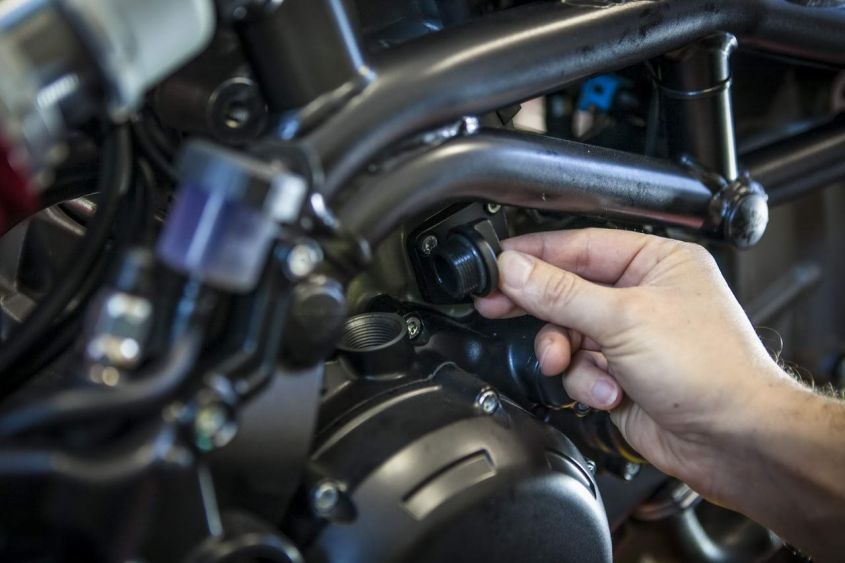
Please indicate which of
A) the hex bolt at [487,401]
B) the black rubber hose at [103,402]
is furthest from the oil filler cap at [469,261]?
the black rubber hose at [103,402]

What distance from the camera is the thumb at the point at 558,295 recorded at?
2.43 feet

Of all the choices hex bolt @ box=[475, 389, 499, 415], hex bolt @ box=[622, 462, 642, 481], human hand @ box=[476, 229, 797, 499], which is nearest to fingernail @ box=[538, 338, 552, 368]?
human hand @ box=[476, 229, 797, 499]

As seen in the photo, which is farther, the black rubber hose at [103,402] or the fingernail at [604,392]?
the fingernail at [604,392]

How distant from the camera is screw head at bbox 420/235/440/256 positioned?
0.79m

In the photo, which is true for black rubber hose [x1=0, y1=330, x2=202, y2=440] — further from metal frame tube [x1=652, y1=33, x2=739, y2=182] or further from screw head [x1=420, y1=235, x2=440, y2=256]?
metal frame tube [x1=652, y1=33, x2=739, y2=182]

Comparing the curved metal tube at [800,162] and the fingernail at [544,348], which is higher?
the fingernail at [544,348]

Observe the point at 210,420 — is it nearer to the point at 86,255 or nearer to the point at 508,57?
the point at 86,255

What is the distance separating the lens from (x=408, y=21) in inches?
31.5

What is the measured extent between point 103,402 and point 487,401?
0.34 metres

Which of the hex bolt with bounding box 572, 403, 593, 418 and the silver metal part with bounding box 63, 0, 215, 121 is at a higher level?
the silver metal part with bounding box 63, 0, 215, 121

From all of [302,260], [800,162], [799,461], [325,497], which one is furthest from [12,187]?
[800,162]

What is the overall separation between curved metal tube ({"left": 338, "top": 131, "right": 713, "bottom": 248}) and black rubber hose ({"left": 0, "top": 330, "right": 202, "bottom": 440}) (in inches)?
7.1

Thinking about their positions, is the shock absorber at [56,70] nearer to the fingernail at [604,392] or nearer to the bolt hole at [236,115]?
the bolt hole at [236,115]

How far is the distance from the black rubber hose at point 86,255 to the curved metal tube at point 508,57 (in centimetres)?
14
